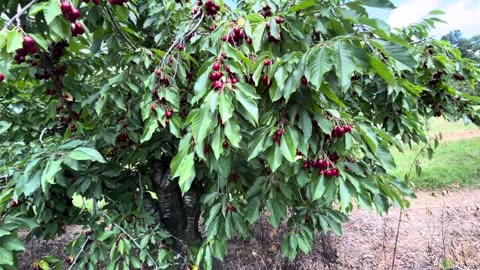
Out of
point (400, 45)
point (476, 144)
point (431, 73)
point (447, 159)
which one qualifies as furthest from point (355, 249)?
point (476, 144)

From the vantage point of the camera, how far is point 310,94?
4.29 ft

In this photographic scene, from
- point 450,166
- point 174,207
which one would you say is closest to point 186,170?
point 174,207

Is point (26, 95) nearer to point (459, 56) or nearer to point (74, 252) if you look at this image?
point (74, 252)

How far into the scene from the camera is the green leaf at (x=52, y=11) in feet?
3.84

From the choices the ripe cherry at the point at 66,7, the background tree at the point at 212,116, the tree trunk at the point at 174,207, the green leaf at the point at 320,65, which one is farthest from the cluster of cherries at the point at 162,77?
the tree trunk at the point at 174,207

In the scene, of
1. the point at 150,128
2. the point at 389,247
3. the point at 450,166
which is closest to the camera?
the point at 150,128

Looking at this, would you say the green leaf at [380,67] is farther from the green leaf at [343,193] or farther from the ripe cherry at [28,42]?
the ripe cherry at [28,42]

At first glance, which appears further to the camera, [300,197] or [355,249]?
[355,249]

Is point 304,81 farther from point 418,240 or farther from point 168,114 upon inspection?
point 418,240

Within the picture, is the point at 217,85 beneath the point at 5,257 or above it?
above

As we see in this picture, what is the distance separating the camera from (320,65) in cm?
107

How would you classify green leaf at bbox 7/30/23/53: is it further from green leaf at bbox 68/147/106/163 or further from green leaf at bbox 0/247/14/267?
green leaf at bbox 0/247/14/267

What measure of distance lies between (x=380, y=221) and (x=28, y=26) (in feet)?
15.2

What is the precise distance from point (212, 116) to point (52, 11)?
677mm
